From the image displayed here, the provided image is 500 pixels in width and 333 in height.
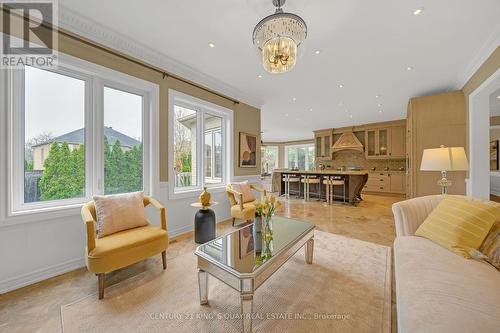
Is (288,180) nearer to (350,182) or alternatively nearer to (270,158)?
(350,182)

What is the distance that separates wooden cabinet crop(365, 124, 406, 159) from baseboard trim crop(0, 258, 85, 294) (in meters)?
8.87

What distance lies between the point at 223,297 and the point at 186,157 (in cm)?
254

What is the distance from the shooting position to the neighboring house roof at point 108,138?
2.30 meters

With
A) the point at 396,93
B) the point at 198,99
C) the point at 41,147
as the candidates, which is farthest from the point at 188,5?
the point at 396,93

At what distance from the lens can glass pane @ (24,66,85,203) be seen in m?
2.08

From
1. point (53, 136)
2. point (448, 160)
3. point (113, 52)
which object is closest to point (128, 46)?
point (113, 52)

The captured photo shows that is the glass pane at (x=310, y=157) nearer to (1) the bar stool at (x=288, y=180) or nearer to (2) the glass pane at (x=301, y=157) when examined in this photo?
(2) the glass pane at (x=301, y=157)

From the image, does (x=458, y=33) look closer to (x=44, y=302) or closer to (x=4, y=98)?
(x=4, y=98)

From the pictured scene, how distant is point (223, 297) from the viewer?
1.72 m

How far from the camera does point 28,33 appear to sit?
201cm

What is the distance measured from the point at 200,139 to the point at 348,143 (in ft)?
21.1

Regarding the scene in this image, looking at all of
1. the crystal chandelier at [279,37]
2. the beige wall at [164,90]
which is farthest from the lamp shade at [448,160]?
the beige wall at [164,90]

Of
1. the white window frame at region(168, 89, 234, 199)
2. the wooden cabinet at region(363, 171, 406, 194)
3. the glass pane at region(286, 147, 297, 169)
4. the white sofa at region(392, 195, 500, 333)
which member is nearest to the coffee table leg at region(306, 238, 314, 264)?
the white sofa at region(392, 195, 500, 333)

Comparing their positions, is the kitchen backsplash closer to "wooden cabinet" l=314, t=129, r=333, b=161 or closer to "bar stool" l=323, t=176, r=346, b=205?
"wooden cabinet" l=314, t=129, r=333, b=161
